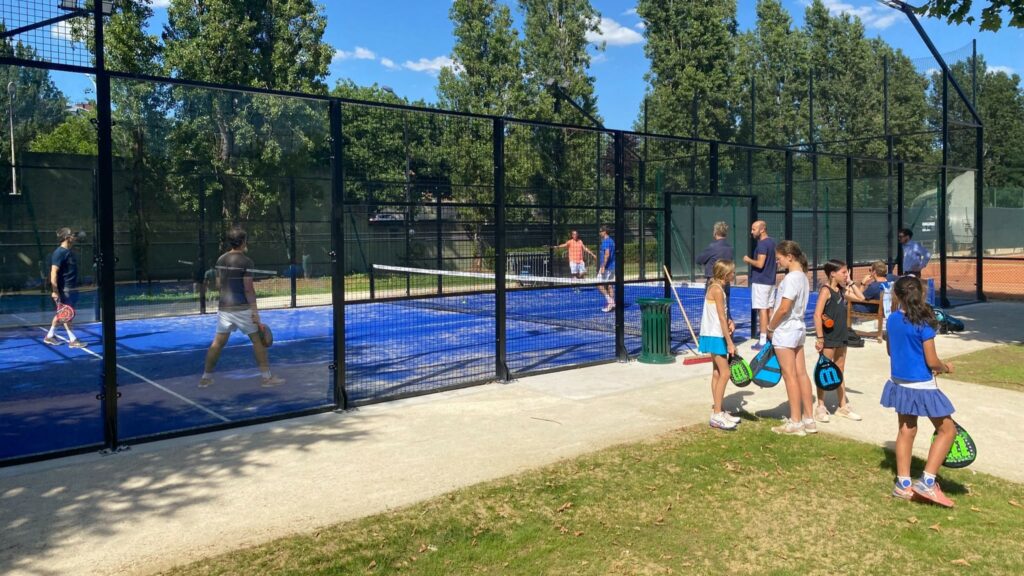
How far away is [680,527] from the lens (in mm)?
4574

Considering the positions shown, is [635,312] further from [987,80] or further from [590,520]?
[987,80]

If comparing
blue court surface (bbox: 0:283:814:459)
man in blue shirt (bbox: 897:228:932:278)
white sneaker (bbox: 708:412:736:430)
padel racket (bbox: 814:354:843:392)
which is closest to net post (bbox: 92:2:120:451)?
blue court surface (bbox: 0:283:814:459)

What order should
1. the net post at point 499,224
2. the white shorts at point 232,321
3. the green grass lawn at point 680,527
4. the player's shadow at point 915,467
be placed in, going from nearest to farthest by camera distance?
the green grass lawn at point 680,527, the player's shadow at point 915,467, the white shorts at point 232,321, the net post at point 499,224

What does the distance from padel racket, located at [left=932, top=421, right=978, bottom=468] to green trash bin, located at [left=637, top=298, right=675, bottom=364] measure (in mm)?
5398

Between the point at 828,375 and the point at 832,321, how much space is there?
2.14 feet

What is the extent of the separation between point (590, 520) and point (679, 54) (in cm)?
3171

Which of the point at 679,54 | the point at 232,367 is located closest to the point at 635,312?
the point at 232,367

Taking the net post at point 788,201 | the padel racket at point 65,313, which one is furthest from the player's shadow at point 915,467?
the padel racket at point 65,313

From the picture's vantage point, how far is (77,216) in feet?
46.3

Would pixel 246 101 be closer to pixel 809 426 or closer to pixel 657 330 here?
pixel 657 330

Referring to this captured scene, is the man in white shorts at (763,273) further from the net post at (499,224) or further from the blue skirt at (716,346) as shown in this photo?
the blue skirt at (716,346)

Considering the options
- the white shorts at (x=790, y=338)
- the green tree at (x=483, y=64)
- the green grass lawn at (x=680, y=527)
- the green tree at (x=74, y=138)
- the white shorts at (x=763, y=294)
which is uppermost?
the green tree at (x=483, y=64)

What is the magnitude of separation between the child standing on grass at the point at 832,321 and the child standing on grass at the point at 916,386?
1950mm

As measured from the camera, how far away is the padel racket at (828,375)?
6.47 metres
